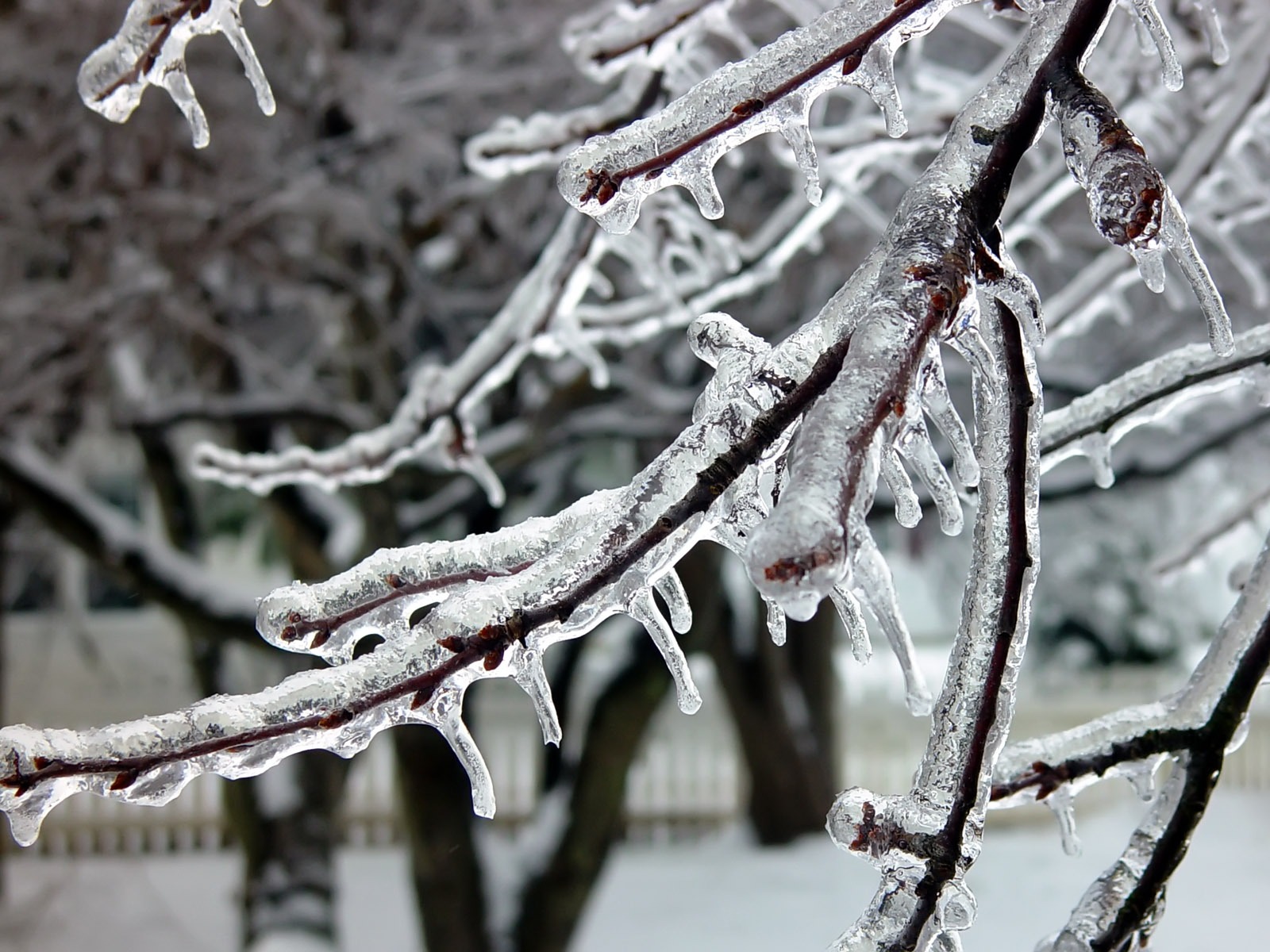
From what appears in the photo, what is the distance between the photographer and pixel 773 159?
5.61 metres

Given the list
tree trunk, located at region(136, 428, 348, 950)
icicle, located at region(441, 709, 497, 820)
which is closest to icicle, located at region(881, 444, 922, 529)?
icicle, located at region(441, 709, 497, 820)

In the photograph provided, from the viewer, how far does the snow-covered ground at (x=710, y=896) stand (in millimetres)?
7312

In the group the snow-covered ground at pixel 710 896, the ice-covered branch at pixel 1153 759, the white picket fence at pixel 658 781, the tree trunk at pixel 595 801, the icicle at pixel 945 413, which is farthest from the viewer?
the white picket fence at pixel 658 781

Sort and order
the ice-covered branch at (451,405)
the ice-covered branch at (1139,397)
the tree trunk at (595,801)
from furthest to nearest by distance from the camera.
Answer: the tree trunk at (595,801) → the ice-covered branch at (451,405) → the ice-covered branch at (1139,397)

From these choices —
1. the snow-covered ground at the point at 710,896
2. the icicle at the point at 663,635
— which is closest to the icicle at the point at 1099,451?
the icicle at the point at 663,635

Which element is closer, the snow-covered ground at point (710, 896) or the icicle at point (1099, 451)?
the icicle at point (1099, 451)

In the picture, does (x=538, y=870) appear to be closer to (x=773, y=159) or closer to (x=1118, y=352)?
(x=773, y=159)

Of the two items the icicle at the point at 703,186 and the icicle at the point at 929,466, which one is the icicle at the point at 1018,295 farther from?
the icicle at the point at 703,186

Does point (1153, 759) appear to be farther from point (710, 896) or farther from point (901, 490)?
point (710, 896)

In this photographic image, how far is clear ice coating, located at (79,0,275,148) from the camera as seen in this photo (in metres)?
1.28

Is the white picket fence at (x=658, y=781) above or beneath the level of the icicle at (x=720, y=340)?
above

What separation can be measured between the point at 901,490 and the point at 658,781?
9951 mm

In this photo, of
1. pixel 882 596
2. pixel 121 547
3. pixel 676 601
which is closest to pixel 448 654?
pixel 676 601

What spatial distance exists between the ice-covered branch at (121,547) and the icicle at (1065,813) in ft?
15.1
